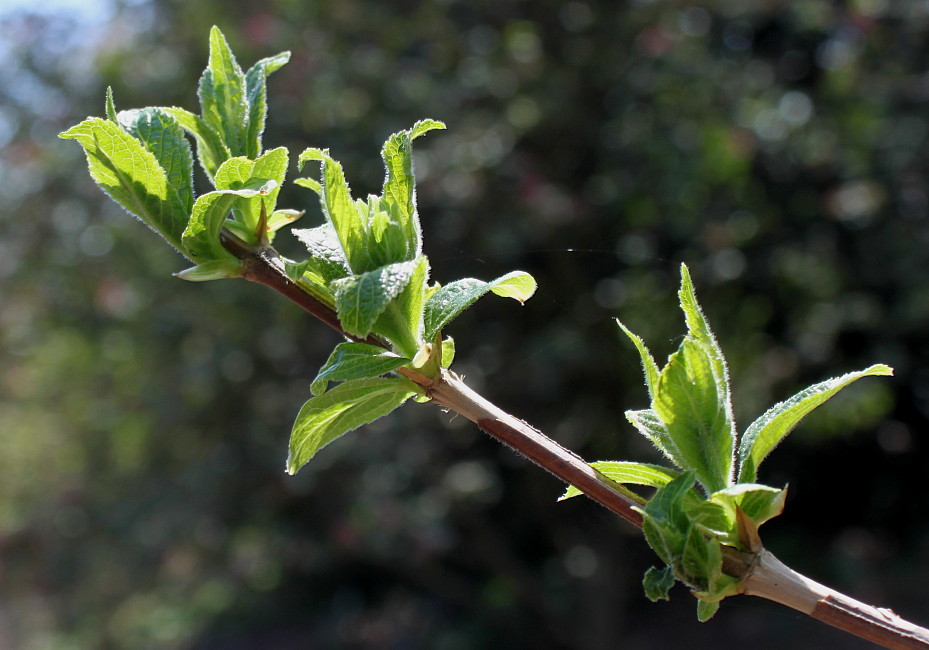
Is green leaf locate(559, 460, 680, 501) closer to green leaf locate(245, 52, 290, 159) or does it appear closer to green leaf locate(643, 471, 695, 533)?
green leaf locate(643, 471, 695, 533)

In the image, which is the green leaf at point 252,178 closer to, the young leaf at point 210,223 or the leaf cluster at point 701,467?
the young leaf at point 210,223

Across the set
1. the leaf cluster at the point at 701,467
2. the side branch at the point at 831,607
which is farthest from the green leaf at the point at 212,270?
the side branch at the point at 831,607

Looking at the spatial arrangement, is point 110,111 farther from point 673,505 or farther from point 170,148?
point 673,505

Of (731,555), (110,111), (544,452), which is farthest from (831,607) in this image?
(110,111)

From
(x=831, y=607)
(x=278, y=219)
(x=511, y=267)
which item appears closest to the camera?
(x=831, y=607)

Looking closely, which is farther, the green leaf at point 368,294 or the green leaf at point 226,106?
the green leaf at point 226,106

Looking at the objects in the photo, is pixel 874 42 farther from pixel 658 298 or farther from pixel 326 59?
pixel 326 59
